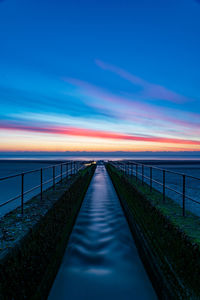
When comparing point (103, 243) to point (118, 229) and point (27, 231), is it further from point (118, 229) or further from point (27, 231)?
point (27, 231)

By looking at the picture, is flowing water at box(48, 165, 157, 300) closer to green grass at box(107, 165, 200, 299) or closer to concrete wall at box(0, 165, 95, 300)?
concrete wall at box(0, 165, 95, 300)

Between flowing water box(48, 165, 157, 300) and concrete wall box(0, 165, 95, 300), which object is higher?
concrete wall box(0, 165, 95, 300)

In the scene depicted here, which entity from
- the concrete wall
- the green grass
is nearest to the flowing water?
the concrete wall

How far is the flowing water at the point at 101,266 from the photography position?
3.34 meters

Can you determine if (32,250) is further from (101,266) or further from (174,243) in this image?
(174,243)

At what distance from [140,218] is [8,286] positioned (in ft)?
12.2

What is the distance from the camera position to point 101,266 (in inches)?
159

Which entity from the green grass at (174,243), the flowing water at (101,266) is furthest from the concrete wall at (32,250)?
the green grass at (174,243)

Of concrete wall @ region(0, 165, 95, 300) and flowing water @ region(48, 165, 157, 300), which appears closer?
concrete wall @ region(0, 165, 95, 300)

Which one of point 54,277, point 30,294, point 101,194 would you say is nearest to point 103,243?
point 54,277

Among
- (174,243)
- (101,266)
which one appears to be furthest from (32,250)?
(174,243)

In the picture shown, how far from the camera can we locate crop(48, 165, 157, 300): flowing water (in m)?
3.34

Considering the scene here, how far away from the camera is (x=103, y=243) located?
5070mm

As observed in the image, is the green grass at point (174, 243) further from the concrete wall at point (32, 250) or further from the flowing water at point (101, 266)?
the concrete wall at point (32, 250)
